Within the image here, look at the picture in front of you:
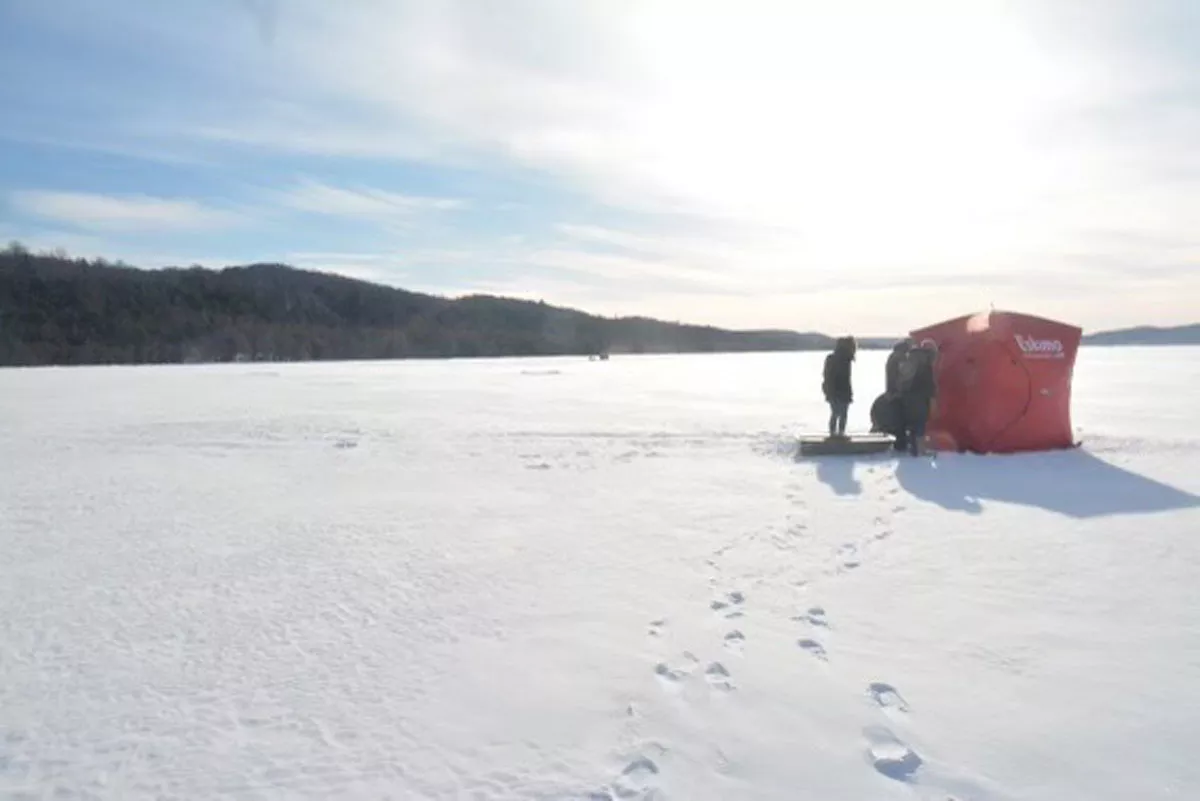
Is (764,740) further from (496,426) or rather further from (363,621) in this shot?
(496,426)

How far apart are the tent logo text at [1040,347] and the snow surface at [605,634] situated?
1960mm

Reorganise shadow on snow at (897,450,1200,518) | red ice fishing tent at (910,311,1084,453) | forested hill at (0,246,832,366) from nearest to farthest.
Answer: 1. shadow on snow at (897,450,1200,518)
2. red ice fishing tent at (910,311,1084,453)
3. forested hill at (0,246,832,366)

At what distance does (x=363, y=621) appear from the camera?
459 cm

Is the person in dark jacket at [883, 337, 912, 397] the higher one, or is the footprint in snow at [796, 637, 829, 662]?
the person in dark jacket at [883, 337, 912, 397]

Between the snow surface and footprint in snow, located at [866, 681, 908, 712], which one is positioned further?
footprint in snow, located at [866, 681, 908, 712]

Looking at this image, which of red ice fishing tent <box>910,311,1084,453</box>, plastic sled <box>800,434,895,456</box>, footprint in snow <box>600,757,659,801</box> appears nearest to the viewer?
footprint in snow <box>600,757,659,801</box>

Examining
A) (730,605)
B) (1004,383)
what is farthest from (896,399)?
(730,605)

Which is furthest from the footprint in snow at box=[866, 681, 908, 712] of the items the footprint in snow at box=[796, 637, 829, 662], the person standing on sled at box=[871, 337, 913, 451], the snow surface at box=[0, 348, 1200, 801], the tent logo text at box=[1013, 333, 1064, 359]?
the tent logo text at box=[1013, 333, 1064, 359]

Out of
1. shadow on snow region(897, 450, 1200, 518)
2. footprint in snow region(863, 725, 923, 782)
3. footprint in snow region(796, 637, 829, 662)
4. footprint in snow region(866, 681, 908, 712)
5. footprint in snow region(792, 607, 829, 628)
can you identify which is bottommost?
footprint in snow region(863, 725, 923, 782)

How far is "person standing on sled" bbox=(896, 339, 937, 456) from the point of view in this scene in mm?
10484

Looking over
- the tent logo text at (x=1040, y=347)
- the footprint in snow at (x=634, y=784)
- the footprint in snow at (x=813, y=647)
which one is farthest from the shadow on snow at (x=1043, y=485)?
the footprint in snow at (x=634, y=784)

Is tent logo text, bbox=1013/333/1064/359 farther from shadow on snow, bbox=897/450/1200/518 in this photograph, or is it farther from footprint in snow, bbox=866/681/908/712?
footprint in snow, bbox=866/681/908/712

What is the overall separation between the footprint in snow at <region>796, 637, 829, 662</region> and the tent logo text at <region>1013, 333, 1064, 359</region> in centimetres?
823

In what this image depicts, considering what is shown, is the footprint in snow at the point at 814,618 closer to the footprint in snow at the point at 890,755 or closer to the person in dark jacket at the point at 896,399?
the footprint in snow at the point at 890,755
